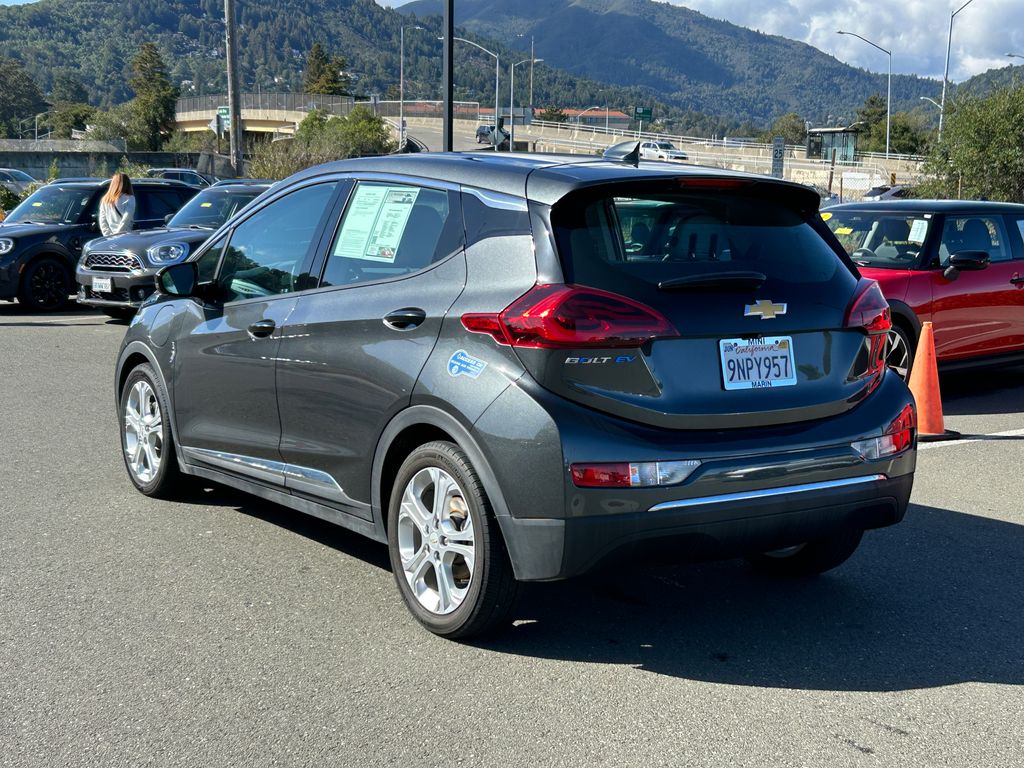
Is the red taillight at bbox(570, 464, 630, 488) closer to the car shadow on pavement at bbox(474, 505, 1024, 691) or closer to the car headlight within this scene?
the car shadow on pavement at bbox(474, 505, 1024, 691)

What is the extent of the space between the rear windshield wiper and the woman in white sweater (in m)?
12.8

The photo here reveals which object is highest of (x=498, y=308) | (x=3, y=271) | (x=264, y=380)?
(x=498, y=308)

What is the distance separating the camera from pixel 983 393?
11266mm

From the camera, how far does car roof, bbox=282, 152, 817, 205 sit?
13.9 feet

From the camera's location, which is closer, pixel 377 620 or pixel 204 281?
pixel 377 620

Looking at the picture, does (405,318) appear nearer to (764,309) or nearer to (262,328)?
(262,328)

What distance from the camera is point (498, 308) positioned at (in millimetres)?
4117

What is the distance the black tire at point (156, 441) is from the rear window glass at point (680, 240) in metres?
2.99

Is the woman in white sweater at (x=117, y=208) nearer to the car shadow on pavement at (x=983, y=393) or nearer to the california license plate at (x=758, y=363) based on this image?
the car shadow on pavement at (x=983, y=393)

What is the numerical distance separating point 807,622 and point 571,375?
5.25ft

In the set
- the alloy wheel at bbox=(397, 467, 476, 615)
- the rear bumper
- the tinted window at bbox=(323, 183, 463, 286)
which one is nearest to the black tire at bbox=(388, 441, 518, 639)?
the alloy wheel at bbox=(397, 467, 476, 615)

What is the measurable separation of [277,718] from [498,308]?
60.2 inches

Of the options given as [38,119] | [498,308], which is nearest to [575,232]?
[498,308]

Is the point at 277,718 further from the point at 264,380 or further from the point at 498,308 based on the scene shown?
the point at 264,380
